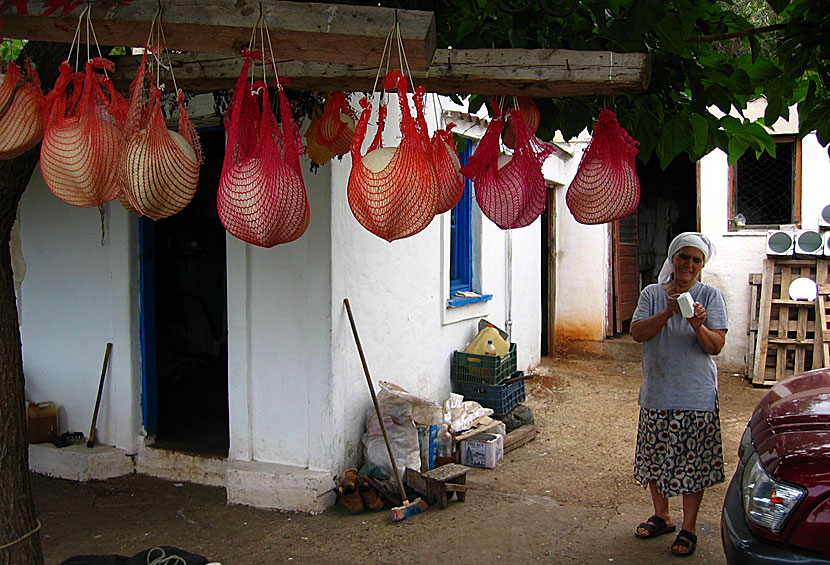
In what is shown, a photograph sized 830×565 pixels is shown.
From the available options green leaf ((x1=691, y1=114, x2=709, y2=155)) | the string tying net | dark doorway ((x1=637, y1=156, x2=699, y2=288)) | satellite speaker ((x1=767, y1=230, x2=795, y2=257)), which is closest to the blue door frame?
the string tying net

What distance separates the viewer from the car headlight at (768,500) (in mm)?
3051

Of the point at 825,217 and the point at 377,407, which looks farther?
the point at 825,217

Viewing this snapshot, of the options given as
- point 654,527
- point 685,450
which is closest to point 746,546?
point 685,450

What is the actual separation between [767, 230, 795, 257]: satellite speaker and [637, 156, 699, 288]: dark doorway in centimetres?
408

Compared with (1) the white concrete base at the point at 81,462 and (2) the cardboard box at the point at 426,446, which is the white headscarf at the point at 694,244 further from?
(1) the white concrete base at the point at 81,462

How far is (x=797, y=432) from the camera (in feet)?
10.9

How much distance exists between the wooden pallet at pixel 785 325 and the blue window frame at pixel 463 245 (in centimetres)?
408

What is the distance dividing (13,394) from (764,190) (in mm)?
10054

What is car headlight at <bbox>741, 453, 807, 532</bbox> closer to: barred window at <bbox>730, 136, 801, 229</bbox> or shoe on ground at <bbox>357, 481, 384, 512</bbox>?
shoe on ground at <bbox>357, 481, 384, 512</bbox>

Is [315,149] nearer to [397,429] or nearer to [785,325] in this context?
[397,429]

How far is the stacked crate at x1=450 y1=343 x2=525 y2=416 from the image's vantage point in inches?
287

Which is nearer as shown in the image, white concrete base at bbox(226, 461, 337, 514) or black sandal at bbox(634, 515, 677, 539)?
black sandal at bbox(634, 515, 677, 539)

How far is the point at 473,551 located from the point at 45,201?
4.85 meters

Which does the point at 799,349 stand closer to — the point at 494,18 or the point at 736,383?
the point at 736,383
